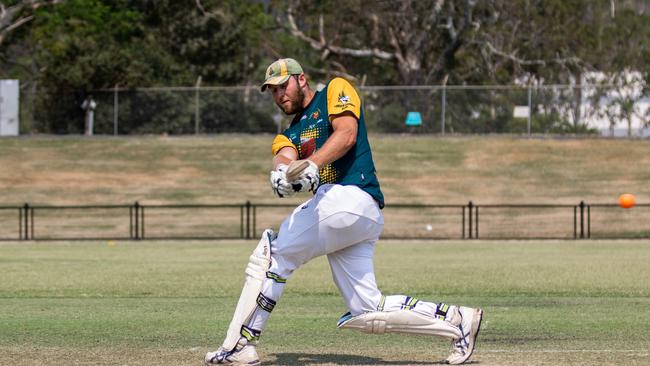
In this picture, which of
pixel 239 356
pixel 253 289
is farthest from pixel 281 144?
pixel 239 356

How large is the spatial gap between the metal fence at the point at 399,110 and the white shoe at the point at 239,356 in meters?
41.2

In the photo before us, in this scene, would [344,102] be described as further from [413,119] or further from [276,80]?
[413,119]

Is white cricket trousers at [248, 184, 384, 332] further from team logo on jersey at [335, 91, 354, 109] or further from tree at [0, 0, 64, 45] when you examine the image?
tree at [0, 0, 64, 45]

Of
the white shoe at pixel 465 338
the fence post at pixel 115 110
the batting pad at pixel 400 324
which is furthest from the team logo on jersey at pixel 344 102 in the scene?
the fence post at pixel 115 110

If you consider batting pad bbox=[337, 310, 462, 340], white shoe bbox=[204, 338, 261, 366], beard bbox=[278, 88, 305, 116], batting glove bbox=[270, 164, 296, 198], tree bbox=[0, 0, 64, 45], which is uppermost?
tree bbox=[0, 0, 64, 45]

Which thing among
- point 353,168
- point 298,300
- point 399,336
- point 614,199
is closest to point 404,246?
point 614,199

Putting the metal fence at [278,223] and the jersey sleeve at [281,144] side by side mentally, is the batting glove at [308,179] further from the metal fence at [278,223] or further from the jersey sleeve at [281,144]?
the metal fence at [278,223]

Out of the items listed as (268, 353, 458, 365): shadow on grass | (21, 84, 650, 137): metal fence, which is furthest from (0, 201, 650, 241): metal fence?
(268, 353, 458, 365): shadow on grass

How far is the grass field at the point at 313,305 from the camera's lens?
28.4ft

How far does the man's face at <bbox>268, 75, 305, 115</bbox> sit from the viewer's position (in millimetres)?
7695

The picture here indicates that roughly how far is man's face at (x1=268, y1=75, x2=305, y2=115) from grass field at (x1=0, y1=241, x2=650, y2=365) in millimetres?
1876

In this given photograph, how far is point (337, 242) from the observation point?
762cm

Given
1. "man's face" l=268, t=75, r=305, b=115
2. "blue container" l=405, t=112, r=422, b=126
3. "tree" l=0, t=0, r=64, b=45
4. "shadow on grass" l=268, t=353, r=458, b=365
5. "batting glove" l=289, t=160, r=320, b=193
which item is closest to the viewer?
"batting glove" l=289, t=160, r=320, b=193

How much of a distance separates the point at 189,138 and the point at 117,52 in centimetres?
684
